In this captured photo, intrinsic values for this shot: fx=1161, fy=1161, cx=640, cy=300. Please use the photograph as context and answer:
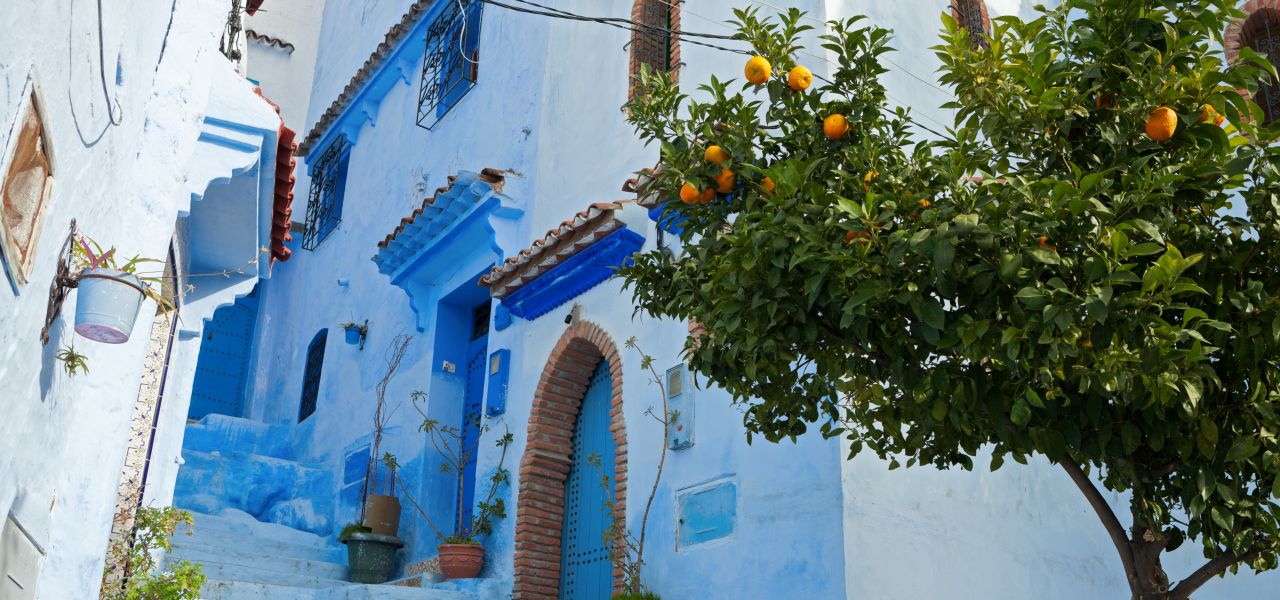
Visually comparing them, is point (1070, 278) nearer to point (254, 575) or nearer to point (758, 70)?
point (758, 70)

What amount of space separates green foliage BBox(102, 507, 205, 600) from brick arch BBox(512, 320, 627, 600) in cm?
303

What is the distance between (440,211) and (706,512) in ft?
16.9

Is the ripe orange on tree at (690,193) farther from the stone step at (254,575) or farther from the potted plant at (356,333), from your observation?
the potted plant at (356,333)

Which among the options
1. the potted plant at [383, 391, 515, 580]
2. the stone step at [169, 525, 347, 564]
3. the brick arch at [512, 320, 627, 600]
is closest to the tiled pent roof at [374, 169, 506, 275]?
the potted plant at [383, 391, 515, 580]

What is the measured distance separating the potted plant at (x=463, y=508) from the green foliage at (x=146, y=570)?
2922mm

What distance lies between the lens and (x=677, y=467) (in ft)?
28.2

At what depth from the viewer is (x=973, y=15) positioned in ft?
34.6

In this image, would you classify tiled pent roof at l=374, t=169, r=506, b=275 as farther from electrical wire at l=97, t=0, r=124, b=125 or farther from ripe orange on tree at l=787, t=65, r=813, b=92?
electrical wire at l=97, t=0, r=124, b=125

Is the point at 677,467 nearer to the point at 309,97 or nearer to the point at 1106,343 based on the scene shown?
the point at 1106,343

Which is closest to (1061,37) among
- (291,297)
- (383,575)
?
(383,575)

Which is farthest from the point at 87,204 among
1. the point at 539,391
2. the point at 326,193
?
the point at 326,193

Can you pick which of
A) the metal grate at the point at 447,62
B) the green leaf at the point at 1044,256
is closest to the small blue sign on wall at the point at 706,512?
the green leaf at the point at 1044,256

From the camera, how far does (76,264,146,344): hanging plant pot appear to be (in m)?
4.36

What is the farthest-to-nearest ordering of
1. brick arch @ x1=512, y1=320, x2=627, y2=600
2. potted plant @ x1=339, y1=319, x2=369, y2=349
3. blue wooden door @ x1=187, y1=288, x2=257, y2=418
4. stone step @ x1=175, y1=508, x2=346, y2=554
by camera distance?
1. blue wooden door @ x1=187, y1=288, x2=257, y2=418
2. potted plant @ x1=339, y1=319, x2=369, y2=349
3. stone step @ x1=175, y1=508, x2=346, y2=554
4. brick arch @ x1=512, y1=320, x2=627, y2=600
